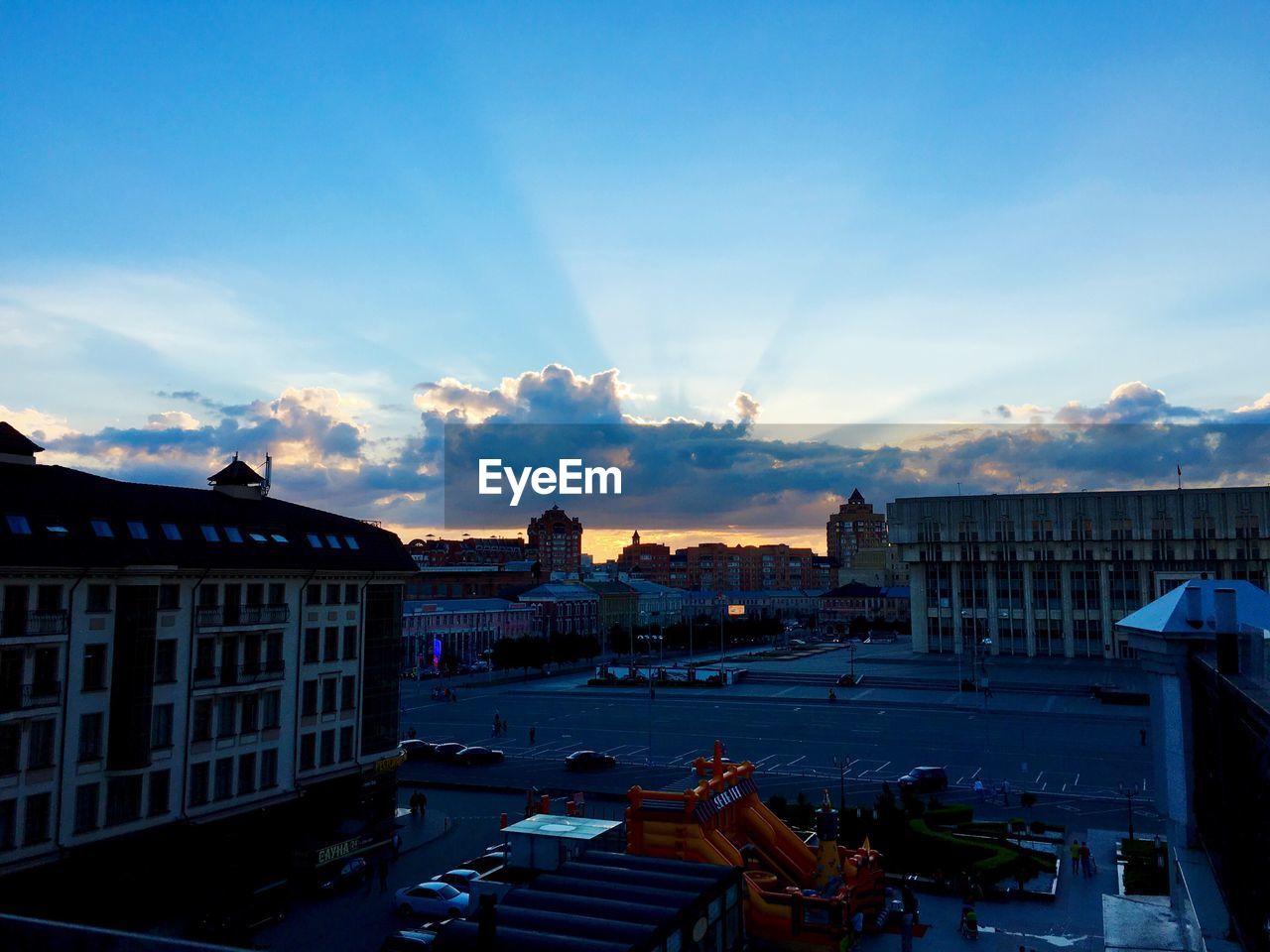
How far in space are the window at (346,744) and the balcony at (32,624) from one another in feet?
41.8

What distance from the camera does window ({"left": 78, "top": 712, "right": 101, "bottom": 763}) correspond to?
27.6 m

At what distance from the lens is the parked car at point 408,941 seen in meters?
25.1

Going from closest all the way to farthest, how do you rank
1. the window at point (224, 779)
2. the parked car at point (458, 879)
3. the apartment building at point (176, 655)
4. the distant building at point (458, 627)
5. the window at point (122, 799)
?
the apartment building at point (176, 655), the window at point (122, 799), the parked car at point (458, 879), the window at point (224, 779), the distant building at point (458, 627)

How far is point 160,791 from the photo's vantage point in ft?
96.6

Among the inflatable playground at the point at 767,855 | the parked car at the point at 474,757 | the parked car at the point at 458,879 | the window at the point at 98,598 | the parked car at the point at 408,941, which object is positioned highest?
the window at the point at 98,598

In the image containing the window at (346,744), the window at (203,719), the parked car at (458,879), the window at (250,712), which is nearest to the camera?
the parked car at (458,879)

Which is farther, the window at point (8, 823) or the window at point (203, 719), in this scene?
the window at point (203, 719)

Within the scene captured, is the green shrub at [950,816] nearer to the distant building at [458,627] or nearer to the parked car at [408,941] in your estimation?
the parked car at [408,941]

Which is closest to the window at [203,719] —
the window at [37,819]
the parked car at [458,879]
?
the window at [37,819]

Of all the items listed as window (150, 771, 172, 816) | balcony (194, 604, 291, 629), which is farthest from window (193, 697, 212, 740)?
balcony (194, 604, 291, 629)

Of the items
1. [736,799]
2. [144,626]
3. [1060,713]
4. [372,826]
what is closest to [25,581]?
[144,626]

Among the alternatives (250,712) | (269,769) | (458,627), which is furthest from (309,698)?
(458,627)

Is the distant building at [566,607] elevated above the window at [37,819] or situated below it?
above

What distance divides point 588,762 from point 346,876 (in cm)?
2107
